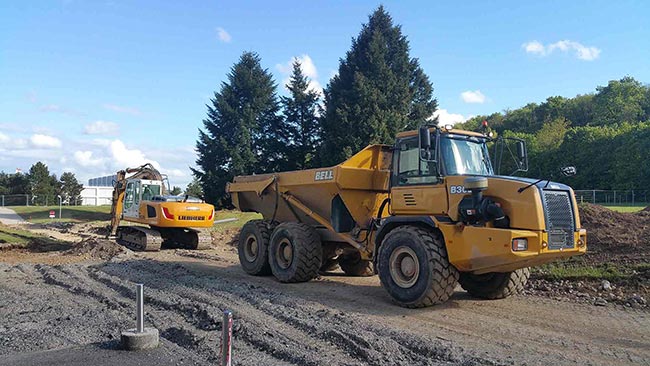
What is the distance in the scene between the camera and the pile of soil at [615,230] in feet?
41.5

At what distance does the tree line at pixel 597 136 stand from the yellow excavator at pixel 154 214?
80.3ft

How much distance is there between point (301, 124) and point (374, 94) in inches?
318

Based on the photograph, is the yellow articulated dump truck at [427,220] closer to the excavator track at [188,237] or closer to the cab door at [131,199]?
the excavator track at [188,237]

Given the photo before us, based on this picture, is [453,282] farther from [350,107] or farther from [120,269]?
[350,107]

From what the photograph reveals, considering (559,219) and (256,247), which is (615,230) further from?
(256,247)

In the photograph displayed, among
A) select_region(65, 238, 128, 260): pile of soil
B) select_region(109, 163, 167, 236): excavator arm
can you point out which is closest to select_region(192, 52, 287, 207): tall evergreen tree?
select_region(109, 163, 167, 236): excavator arm

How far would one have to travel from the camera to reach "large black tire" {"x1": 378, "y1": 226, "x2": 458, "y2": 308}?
8.44 m

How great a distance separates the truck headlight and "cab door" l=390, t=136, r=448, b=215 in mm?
1278

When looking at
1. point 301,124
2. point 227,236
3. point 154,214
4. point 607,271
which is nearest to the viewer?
point 607,271

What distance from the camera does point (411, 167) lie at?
962cm

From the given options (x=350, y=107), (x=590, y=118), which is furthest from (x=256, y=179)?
(x=590, y=118)

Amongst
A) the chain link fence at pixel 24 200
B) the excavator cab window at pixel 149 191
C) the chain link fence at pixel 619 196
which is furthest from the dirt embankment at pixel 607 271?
the chain link fence at pixel 24 200

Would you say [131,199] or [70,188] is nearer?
[131,199]

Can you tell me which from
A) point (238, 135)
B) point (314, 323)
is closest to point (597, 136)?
point (238, 135)
